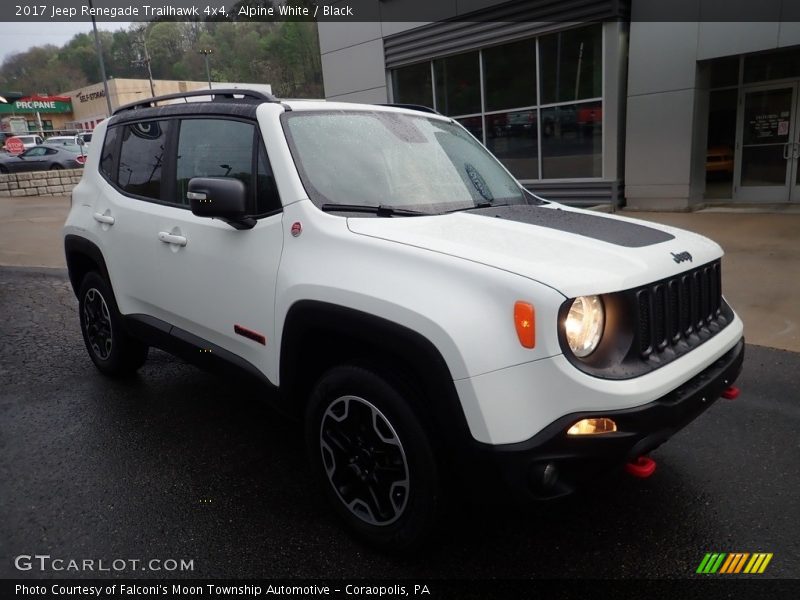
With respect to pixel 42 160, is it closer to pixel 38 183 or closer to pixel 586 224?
pixel 38 183

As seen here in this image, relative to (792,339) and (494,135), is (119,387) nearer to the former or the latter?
(792,339)

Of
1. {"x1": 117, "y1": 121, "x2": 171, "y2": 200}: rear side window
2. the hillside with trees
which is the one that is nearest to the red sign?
{"x1": 117, "y1": 121, "x2": 171, "y2": 200}: rear side window

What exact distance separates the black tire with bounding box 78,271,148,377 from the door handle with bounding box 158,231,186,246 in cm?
100

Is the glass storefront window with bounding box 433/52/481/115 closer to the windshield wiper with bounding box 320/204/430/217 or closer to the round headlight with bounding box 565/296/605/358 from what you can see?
the windshield wiper with bounding box 320/204/430/217

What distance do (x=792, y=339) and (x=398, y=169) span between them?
12.8 feet

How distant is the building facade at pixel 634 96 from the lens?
11.3 metres

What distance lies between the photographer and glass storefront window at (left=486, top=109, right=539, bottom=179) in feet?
45.1

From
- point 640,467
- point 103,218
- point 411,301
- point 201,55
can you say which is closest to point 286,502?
point 411,301

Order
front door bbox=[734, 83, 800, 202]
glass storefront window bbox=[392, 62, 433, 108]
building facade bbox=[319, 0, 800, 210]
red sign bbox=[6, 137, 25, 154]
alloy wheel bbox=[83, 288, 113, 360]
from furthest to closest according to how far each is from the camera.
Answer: red sign bbox=[6, 137, 25, 154] → glass storefront window bbox=[392, 62, 433, 108] → front door bbox=[734, 83, 800, 202] → building facade bbox=[319, 0, 800, 210] → alloy wheel bbox=[83, 288, 113, 360]

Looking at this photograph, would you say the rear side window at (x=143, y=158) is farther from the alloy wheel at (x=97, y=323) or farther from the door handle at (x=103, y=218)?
the alloy wheel at (x=97, y=323)

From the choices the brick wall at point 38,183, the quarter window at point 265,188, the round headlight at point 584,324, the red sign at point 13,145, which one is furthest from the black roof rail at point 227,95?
the red sign at point 13,145

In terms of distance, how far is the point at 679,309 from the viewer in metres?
2.51

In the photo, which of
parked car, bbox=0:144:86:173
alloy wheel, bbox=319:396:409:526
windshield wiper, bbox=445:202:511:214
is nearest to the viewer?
alloy wheel, bbox=319:396:409:526

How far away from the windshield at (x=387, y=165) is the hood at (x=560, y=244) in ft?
0.75
